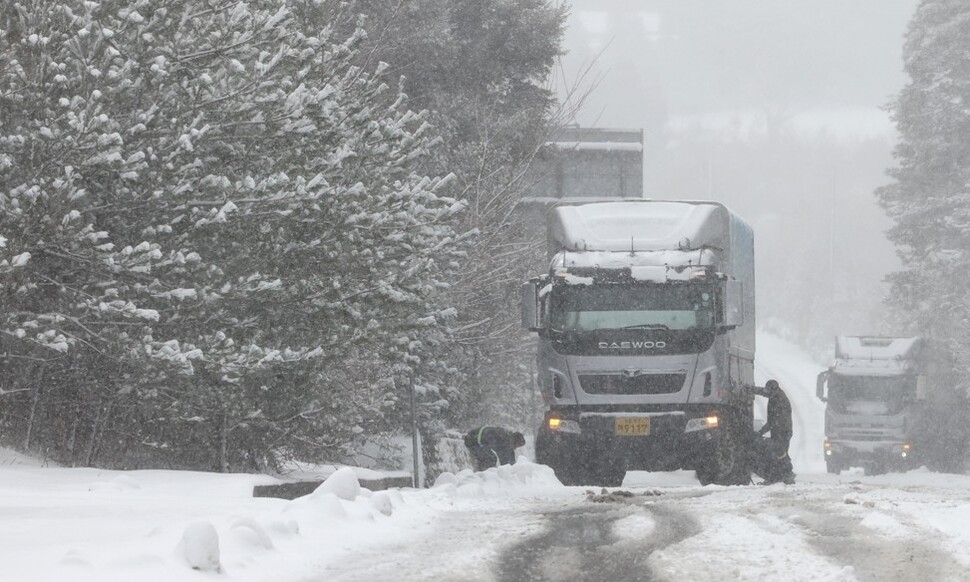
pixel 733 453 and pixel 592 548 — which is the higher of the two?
pixel 733 453

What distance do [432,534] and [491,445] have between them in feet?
28.0

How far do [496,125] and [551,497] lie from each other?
46.5 feet

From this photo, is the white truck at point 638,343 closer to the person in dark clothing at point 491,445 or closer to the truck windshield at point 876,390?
the person in dark clothing at point 491,445

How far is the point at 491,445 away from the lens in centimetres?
1784

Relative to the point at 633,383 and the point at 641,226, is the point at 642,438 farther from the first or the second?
the point at 641,226

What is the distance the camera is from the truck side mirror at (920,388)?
3753cm

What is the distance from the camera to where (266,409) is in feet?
47.9

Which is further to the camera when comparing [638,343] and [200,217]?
[638,343]

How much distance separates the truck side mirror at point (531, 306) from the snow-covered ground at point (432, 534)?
536 cm

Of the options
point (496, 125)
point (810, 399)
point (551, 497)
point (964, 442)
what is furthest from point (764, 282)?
point (551, 497)

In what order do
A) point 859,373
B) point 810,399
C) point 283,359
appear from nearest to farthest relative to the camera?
1. point 283,359
2. point 859,373
3. point 810,399

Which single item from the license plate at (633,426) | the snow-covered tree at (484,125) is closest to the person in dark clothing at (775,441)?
the license plate at (633,426)

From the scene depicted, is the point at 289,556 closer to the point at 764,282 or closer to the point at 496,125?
the point at 496,125

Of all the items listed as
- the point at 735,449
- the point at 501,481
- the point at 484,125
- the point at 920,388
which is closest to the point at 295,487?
the point at 501,481
